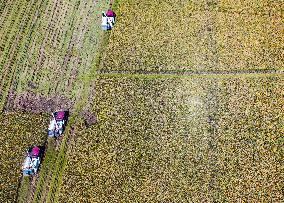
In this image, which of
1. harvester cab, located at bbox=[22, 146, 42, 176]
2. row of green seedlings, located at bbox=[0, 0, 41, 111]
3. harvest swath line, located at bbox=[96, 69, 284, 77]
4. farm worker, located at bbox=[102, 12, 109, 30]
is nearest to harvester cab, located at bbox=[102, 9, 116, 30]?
farm worker, located at bbox=[102, 12, 109, 30]

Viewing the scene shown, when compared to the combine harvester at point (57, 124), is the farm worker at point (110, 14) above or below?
above

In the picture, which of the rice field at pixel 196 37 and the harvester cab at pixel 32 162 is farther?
the rice field at pixel 196 37

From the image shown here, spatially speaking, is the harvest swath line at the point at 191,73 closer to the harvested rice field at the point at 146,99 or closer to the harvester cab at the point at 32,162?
the harvested rice field at the point at 146,99

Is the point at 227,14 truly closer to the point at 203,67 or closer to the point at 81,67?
the point at 203,67

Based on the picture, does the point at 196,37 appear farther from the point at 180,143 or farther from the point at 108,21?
the point at 180,143

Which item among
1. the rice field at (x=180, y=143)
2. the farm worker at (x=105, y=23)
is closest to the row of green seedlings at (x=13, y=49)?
the farm worker at (x=105, y=23)

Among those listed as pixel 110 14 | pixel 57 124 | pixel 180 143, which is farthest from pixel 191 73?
pixel 57 124
